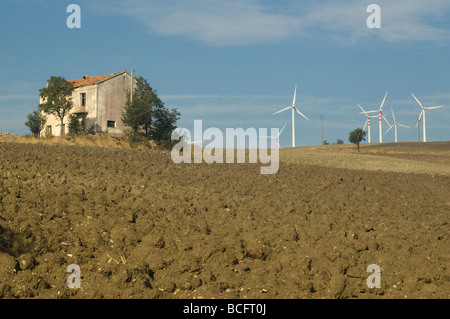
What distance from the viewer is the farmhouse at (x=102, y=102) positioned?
153ft

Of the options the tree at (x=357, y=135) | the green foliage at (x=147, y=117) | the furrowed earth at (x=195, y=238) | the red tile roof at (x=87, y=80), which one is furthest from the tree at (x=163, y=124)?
the tree at (x=357, y=135)

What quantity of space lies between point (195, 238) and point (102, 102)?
3761 centimetres

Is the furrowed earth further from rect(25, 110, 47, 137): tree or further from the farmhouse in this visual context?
rect(25, 110, 47, 137): tree

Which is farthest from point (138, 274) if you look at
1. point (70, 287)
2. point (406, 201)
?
point (406, 201)

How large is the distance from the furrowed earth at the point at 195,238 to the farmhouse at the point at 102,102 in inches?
1150

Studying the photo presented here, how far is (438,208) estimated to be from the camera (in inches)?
720

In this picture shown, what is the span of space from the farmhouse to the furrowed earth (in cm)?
2920

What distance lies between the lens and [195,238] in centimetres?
1139

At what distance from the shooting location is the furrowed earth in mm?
9242

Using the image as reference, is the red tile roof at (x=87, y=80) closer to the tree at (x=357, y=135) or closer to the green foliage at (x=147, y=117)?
the green foliage at (x=147, y=117)

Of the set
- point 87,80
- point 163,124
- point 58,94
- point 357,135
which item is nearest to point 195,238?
point 163,124

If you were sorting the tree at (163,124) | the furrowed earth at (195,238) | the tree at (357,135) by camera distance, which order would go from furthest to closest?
the tree at (357,135) → the tree at (163,124) → the furrowed earth at (195,238)
